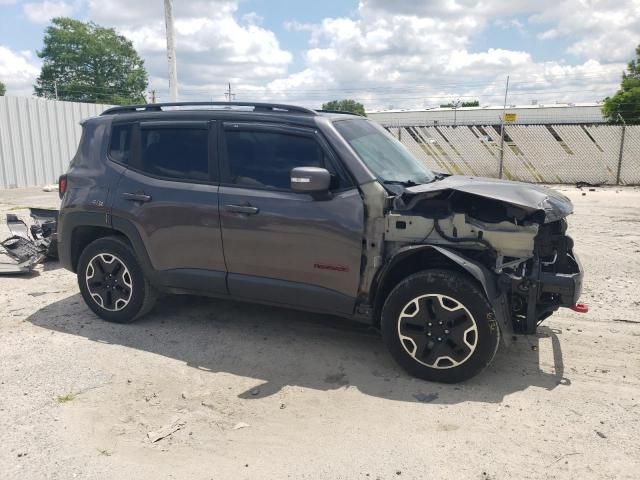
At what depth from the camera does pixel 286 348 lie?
4426 millimetres

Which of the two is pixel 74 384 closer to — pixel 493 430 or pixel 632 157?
pixel 493 430

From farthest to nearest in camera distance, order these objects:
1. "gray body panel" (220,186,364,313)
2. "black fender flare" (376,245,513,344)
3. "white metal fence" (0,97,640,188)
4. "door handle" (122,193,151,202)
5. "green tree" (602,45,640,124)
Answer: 1. "green tree" (602,45,640,124)
2. "white metal fence" (0,97,640,188)
3. "door handle" (122,193,151,202)
4. "gray body panel" (220,186,364,313)
5. "black fender flare" (376,245,513,344)

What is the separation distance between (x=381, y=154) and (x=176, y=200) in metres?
1.79

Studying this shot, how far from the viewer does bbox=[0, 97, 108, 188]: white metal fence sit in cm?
1516

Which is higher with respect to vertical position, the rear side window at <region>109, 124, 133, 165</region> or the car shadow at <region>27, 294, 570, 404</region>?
the rear side window at <region>109, 124, 133, 165</region>

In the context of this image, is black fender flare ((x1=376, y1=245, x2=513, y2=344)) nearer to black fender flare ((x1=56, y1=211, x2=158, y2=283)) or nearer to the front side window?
the front side window

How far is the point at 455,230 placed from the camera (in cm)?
374

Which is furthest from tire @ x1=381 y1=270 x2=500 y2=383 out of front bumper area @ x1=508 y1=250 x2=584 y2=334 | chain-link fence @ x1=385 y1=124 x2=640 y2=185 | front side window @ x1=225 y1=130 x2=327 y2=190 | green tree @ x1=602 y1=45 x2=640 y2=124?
green tree @ x1=602 y1=45 x2=640 y2=124

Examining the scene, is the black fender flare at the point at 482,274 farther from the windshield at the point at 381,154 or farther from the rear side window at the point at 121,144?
the rear side window at the point at 121,144

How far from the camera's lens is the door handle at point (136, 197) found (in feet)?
15.0

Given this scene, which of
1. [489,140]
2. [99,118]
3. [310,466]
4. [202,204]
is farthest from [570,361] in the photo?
[489,140]

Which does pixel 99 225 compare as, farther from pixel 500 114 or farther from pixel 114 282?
pixel 500 114

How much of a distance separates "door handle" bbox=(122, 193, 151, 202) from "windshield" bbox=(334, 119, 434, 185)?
178 cm

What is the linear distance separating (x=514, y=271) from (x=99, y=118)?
400cm
